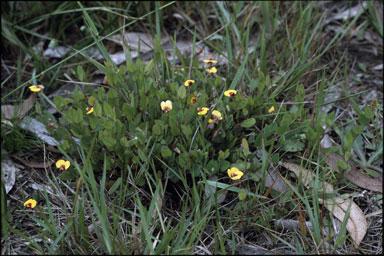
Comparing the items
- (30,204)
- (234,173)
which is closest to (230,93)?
(234,173)

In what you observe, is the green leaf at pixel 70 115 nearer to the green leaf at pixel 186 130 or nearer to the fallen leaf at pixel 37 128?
the fallen leaf at pixel 37 128

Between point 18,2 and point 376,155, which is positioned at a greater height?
point 18,2

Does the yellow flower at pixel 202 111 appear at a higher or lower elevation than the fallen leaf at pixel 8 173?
higher

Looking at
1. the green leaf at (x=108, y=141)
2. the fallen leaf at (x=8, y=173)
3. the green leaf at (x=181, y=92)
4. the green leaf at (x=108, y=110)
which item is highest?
the green leaf at (x=108, y=110)

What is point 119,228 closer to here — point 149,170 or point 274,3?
point 149,170

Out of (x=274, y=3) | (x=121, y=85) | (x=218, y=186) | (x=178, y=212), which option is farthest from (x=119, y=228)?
(x=274, y=3)

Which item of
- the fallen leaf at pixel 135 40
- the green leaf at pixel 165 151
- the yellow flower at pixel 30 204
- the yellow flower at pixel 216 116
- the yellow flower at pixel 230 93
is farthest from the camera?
the fallen leaf at pixel 135 40

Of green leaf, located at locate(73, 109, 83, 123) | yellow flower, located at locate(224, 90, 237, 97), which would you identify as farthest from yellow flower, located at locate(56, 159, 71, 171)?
yellow flower, located at locate(224, 90, 237, 97)

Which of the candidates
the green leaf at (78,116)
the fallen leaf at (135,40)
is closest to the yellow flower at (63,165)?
the green leaf at (78,116)
